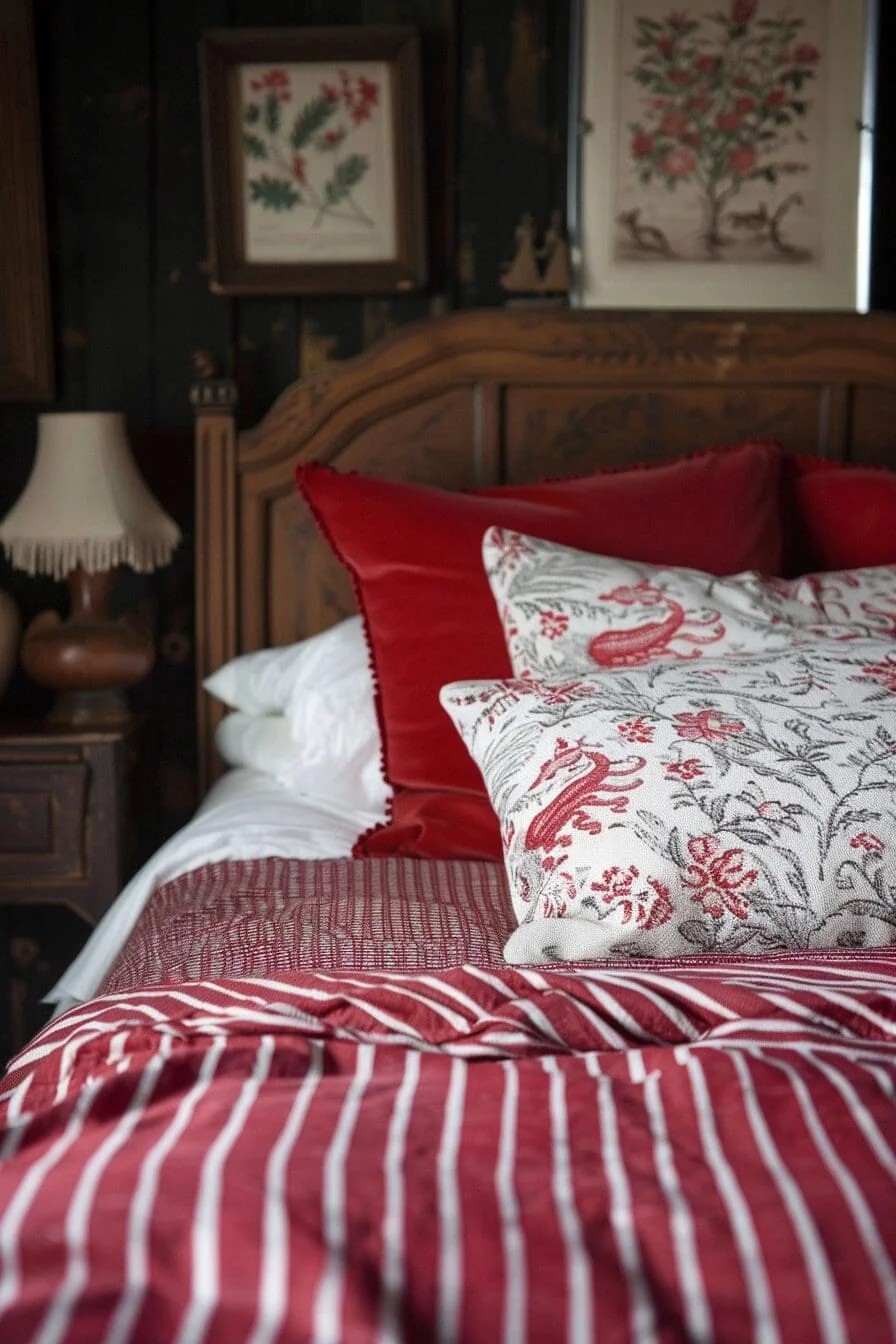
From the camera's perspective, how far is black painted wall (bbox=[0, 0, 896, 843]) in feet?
7.84

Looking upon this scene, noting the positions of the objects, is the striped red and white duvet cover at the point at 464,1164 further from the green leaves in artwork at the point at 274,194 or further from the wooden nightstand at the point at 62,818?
the green leaves in artwork at the point at 274,194

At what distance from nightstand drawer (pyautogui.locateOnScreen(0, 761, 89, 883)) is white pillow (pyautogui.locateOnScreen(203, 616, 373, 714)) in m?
0.27

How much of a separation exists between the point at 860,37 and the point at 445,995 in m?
1.97

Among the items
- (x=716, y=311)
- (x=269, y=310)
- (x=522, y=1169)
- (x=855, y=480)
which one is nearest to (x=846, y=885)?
(x=522, y=1169)

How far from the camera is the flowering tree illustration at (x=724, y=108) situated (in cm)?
233

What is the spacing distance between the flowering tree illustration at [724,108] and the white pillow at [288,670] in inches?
35.2

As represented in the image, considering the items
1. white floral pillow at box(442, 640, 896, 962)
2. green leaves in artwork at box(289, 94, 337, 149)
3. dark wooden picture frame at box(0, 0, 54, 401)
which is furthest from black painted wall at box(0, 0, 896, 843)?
white floral pillow at box(442, 640, 896, 962)

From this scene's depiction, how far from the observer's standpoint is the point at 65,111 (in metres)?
2.42

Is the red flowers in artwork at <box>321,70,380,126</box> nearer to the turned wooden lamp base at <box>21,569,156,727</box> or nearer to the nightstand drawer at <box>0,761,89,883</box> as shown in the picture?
the turned wooden lamp base at <box>21,569,156,727</box>

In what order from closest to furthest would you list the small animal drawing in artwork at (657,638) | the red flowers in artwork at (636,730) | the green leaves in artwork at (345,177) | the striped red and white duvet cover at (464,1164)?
the striped red and white duvet cover at (464,1164)
the red flowers in artwork at (636,730)
the small animal drawing in artwork at (657,638)
the green leaves in artwork at (345,177)

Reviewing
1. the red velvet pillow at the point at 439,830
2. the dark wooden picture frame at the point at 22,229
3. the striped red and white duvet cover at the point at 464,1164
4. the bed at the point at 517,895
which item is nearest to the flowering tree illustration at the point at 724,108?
the bed at the point at 517,895

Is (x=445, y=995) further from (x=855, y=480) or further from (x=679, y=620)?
(x=855, y=480)

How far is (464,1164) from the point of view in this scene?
0.73m

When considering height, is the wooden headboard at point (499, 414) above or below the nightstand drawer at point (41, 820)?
above
